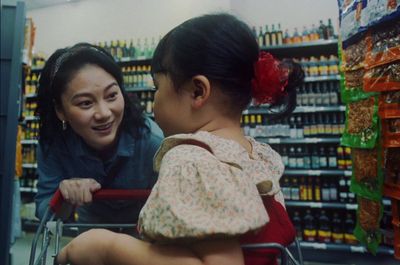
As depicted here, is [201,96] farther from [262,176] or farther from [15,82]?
[15,82]

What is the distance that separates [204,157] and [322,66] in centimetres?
346

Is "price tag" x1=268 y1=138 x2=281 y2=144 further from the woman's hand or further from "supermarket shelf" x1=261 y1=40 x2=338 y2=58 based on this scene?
the woman's hand

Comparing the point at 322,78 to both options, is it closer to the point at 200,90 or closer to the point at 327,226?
the point at 327,226

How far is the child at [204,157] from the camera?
0.63m

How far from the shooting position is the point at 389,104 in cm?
148

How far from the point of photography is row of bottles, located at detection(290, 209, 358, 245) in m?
3.59

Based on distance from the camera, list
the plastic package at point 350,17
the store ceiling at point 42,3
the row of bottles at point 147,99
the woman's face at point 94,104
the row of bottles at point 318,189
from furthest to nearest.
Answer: the store ceiling at point 42,3
the row of bottles at point 147,99
the row of bottles at point 318,189
the plastic package at point 350,17
the woman's face at point 94,104

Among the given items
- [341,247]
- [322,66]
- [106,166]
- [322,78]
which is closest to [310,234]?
[341,247]

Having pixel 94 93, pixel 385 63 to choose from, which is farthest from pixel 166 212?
pixel 385 63

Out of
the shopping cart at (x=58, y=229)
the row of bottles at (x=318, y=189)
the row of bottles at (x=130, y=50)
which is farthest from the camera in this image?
the row of bottles at (x=130, y=50)

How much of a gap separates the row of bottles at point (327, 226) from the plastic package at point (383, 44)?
262 centimetres

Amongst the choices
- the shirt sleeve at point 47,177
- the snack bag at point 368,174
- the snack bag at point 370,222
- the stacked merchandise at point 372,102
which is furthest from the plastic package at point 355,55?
the shirt sleeve at point 47,177

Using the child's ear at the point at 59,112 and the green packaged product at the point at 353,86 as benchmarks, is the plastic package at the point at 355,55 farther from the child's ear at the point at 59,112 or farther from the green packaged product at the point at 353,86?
the child's ear at the point at 59,112

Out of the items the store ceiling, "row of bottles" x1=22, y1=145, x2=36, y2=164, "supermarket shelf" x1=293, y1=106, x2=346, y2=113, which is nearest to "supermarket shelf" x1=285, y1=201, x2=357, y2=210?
"supermarket shelf" x1=293, y1=106, x2=346, y2=113
